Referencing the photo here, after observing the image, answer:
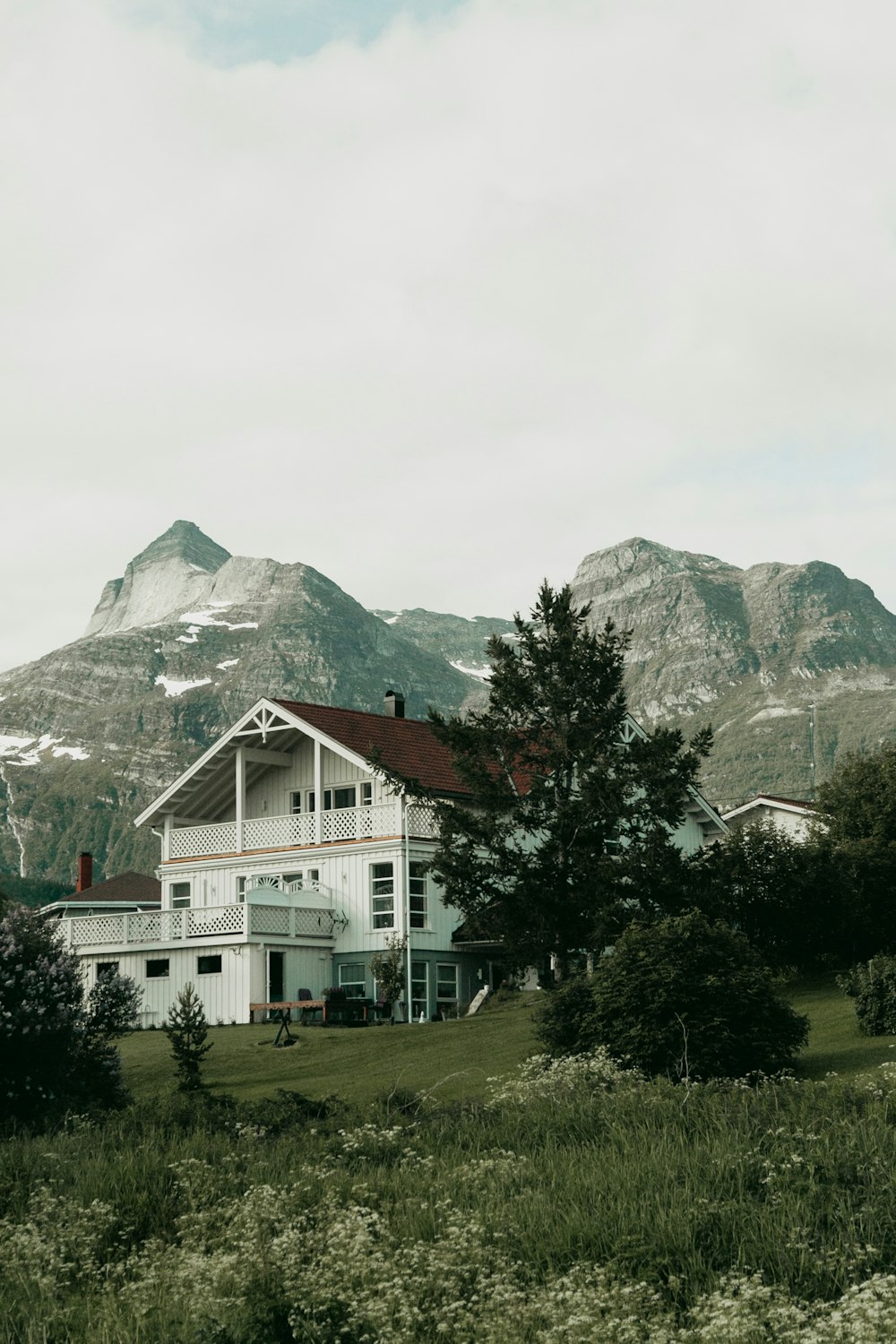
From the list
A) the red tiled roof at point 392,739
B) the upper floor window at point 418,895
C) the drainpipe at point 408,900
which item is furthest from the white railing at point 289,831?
the red tiled roof at point 392,739

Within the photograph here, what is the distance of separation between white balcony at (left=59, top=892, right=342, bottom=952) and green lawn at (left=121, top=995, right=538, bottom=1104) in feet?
15.9

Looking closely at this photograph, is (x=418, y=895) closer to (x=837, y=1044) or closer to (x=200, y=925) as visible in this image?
(x=200, y=925)

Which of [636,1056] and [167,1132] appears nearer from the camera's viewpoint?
[167,1132]

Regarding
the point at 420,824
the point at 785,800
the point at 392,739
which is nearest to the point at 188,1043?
the point at 420,824

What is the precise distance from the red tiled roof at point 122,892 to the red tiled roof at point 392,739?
116 feet

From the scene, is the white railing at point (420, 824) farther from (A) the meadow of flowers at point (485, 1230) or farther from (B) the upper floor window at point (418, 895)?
(A) the meadow of flowers at point (485, 1230)

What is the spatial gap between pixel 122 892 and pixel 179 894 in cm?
3720

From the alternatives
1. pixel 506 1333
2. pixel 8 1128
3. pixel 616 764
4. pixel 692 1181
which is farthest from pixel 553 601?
pixel 506 1333

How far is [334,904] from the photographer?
44.7 metres

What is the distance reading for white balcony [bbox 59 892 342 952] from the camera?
4219 centimetres

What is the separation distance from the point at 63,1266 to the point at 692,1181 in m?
Result: 5.05

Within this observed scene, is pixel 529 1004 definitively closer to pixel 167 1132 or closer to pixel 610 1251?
pixel 167 1132

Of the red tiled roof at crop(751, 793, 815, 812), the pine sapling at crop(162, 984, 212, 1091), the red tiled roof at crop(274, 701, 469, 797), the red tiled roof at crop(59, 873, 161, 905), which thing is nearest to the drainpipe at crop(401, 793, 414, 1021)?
the red tiled roof at crop(274, 701, 469, 797)

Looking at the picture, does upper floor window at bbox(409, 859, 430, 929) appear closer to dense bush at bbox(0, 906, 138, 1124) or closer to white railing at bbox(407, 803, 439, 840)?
white railing at bbox(407, 803, 439, 840)
